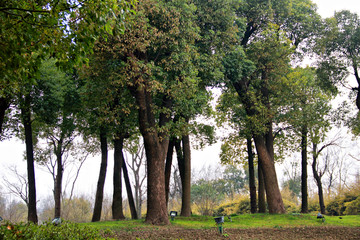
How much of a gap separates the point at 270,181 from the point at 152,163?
8150 mm

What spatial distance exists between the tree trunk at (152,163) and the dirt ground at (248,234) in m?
1.54

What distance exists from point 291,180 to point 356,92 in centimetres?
3123

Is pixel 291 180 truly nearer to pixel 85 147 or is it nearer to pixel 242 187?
pixel 242 187

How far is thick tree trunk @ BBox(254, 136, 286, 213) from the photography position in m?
16.8

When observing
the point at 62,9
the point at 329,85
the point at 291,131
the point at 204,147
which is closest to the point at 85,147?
the point at 204,147

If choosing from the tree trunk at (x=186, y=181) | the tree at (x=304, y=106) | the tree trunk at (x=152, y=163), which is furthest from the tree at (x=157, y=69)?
the tree at (x=304, y=106)

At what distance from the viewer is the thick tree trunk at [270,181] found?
16.8 metres

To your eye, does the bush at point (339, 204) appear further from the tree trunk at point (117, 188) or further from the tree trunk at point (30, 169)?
the tree trunk at point (30, 169)

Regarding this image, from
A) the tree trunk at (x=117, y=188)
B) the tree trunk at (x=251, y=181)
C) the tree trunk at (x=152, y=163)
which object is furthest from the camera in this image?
the tree trunk at (x=251, y=181)

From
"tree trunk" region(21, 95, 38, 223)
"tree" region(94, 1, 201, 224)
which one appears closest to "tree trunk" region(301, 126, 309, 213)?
"tree" region(94, 1, 201, 224)

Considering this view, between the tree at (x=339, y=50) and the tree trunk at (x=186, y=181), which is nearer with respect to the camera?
the tree at (x=339, y=50)

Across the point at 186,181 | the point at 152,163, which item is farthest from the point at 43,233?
the point at 186,181

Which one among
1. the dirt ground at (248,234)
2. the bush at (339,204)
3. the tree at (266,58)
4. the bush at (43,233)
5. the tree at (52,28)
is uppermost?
the tree at (266,58)

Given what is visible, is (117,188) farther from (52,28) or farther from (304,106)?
(52,28)
